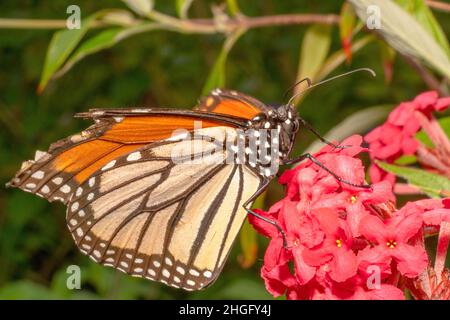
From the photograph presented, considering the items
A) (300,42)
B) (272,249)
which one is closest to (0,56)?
(300,42)

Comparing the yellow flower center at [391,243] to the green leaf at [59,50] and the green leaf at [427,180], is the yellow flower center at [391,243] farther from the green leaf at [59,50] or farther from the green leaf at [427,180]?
the green leaf at [59,50]

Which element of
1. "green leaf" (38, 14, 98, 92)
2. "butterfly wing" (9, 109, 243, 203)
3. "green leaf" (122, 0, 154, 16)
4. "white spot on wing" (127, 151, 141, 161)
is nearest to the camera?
"butterfly wing" (9, 109, 243, 203)

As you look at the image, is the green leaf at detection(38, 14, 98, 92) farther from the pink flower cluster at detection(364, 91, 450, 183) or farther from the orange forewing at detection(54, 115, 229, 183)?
the pink flower cluster at detection(364, 91, 450, 183)

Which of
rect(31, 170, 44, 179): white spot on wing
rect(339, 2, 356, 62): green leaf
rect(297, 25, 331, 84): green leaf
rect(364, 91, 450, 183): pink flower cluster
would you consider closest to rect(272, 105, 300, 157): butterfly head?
rect(364, 91, 450, 183): pink flower cluster

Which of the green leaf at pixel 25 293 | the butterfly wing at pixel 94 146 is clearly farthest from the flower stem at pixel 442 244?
the green leaf at pixel 25 293

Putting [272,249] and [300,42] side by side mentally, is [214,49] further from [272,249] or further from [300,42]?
[272,249]

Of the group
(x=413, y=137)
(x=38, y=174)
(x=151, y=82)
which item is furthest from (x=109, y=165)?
(x=151, y=82)
